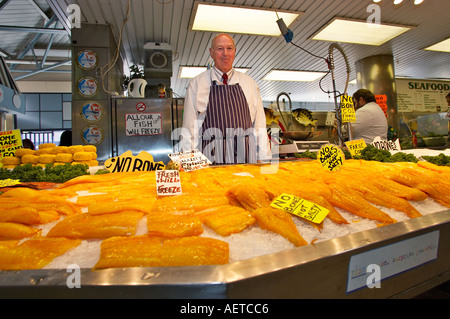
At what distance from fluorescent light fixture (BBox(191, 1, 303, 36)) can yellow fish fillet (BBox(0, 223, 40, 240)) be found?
4308 mm

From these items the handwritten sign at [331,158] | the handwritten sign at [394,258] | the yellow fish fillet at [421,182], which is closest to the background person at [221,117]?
the handwritten sign at [331,158]

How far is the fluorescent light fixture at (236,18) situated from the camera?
4.40 metres

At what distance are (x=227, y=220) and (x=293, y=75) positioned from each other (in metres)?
8.94

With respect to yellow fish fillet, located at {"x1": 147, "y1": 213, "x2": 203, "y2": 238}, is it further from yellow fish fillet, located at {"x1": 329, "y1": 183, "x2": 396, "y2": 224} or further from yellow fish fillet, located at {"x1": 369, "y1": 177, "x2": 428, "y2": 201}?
yellow fish fillet, located at {"x1": 369, "y1": 177, "x2": 428, "y2": 201}

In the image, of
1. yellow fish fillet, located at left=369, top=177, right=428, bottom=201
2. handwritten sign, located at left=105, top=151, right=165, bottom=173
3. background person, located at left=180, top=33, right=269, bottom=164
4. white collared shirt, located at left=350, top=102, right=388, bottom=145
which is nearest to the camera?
yellow fish fillet, located at left=369, top=177, right=428, bottom=201

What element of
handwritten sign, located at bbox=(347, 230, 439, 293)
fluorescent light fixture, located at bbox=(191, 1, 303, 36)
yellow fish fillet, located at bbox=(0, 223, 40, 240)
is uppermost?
fluorescent light fixture, located at bbox=(191, 1, 303, 36)

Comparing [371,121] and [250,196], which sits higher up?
[371,121]

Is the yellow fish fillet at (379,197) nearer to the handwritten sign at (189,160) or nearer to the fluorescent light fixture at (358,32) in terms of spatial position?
the handwritten sign at (189,160)

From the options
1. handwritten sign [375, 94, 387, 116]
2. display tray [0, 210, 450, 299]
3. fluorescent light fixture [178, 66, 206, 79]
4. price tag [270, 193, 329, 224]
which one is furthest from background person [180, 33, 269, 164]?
handwritten sign [375, 94, 387, 116]

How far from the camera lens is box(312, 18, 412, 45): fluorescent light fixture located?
17.4ft

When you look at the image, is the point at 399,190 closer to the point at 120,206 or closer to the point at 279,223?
the point at 279,223

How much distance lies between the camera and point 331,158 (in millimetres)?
1600
